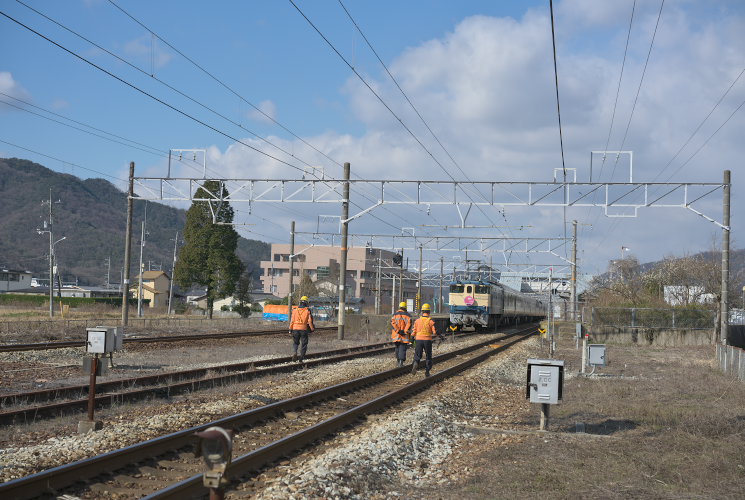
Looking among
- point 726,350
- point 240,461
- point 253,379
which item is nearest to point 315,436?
point 240,461

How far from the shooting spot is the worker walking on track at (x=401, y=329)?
18.4 meters

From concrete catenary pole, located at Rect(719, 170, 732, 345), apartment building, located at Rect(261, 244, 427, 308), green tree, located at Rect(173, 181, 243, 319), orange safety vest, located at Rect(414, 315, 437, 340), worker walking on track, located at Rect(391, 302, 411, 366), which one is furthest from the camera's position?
apartment building, located at Rect(261, 244, 427, 308)

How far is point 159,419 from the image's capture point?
10.6 meters

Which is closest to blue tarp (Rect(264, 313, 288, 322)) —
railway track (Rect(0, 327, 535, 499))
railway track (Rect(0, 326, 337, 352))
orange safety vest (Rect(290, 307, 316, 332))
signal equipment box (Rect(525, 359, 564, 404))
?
railway track (Rect(0, 326, 337, 352))

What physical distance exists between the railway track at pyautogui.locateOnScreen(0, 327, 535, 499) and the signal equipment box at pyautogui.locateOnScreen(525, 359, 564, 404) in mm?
2725

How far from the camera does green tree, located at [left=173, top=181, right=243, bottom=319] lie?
185 feet

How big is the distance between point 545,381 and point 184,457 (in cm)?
520

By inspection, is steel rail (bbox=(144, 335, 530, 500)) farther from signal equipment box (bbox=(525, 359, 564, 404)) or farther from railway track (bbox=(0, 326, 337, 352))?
railway track (bbox=(0, 326, 337, 352))

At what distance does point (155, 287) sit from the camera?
339 feet

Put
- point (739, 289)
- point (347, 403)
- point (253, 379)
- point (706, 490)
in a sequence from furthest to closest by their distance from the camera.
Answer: point (739, 289)
point (253, 379)
point (347, 403)
point (706, 490)

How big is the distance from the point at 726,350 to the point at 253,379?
13.9 m

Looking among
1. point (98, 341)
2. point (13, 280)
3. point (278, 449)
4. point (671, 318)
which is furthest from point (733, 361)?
point (13, 280)

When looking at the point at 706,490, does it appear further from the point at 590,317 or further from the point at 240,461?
the point at 590,317

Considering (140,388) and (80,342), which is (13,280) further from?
(140,388)
